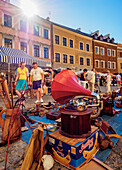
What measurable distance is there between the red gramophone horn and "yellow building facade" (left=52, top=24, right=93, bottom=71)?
51.7 ft

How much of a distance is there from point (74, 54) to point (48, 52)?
5.55 meters

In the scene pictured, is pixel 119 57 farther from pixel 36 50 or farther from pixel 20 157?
pixel 20 157

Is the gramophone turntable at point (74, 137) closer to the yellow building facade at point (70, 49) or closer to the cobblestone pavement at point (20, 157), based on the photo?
the cobblestone pavement at point (20, 157)

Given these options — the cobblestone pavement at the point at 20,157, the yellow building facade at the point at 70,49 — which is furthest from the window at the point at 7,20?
the cobblestone pavement at the point at 20,157

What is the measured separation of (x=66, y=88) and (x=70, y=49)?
1920cm

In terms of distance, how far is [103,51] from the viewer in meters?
25.4

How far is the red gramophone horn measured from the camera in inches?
70.0

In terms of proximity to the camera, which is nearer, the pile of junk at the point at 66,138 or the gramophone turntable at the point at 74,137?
the pile of junk at the point at 66,138

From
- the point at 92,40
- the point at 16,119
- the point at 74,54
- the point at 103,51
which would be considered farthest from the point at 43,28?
the point at 16,119

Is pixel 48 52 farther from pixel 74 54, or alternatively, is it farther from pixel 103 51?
pixel 103 51

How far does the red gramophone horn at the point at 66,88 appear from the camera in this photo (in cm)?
178

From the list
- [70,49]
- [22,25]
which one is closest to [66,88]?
[22,25]

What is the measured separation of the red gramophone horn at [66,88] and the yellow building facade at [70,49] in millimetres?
15753

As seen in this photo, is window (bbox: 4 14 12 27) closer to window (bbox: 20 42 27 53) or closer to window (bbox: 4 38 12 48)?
window (bbox: 4 38 12 48)
